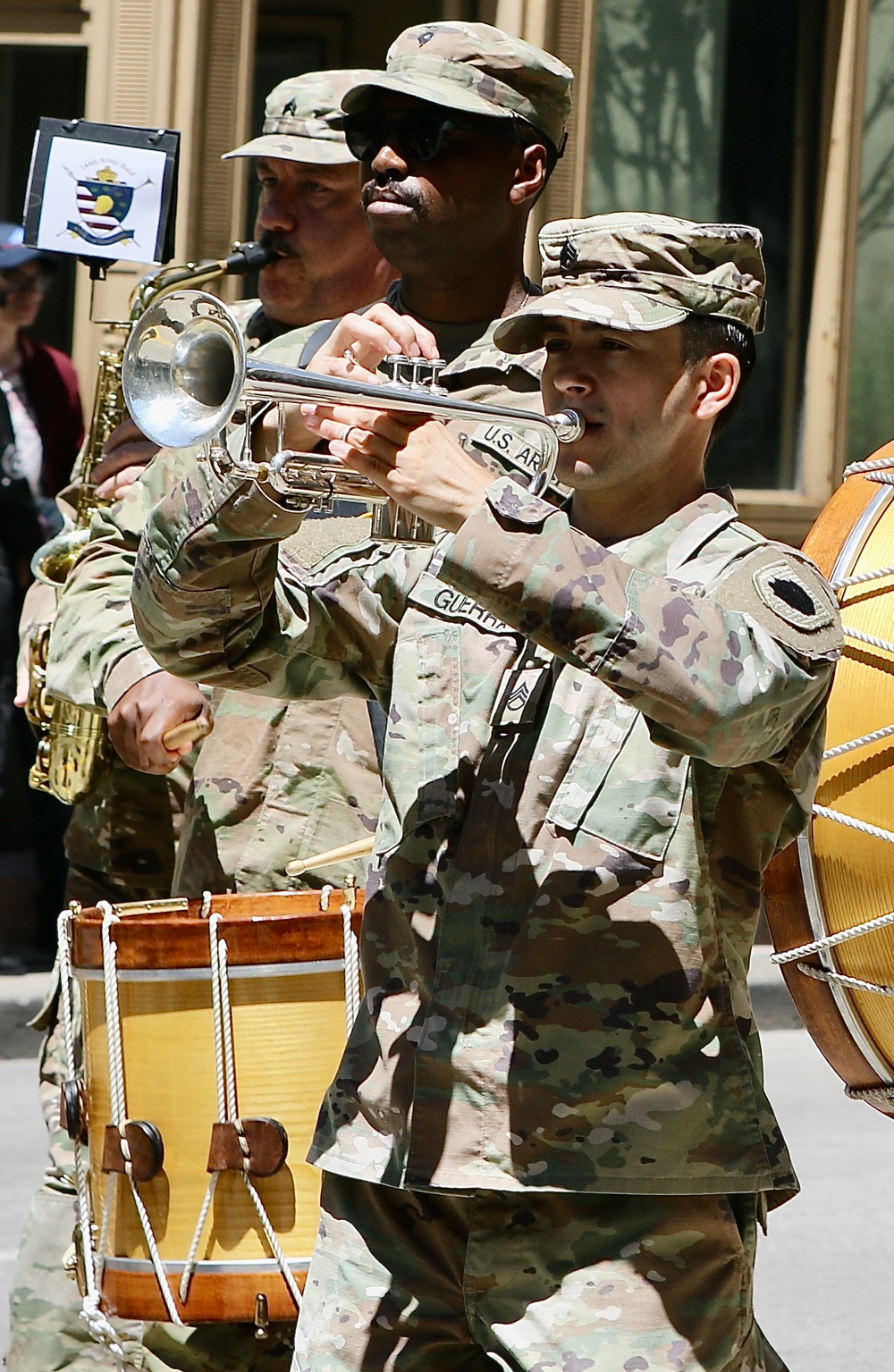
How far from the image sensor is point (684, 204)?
8320 mm

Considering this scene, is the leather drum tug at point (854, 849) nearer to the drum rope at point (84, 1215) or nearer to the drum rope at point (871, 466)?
the drum rope at point (871, 466)

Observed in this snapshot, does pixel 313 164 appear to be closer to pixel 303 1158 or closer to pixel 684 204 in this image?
pixel 303 1158

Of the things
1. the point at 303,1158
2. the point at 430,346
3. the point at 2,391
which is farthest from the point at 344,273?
the point at 2,391

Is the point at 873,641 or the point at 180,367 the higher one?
the point at 180,367

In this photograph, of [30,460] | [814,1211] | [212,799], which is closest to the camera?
[212,799]

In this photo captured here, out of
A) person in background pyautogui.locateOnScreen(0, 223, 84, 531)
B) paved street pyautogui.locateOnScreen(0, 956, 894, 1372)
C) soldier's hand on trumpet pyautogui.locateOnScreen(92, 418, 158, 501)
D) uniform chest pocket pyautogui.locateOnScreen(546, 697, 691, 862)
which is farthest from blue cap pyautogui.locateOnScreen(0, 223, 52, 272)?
uniform chest pocket pyautogui.locateOnScreen(546, 697, 691, 862)

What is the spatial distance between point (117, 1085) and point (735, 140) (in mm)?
6008

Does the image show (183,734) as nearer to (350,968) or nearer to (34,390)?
(350,968)

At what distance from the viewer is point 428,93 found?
329 cm

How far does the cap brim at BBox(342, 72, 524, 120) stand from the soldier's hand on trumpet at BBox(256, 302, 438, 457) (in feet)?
2.14

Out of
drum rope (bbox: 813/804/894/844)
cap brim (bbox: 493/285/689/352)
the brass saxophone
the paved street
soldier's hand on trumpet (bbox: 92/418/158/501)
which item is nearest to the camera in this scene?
cap brim (bbox: 493/285/689/352)

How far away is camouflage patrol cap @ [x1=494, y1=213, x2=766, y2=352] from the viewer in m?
2.59

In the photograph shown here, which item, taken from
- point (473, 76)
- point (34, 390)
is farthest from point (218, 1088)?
point (34, 390)

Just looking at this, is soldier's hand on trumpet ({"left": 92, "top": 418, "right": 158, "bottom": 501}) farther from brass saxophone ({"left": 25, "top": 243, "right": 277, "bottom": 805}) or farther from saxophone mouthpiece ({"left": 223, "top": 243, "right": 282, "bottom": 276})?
saxophone mouthpiece ({"left": 223, "top": 243, "right": 282, "bottom": 276})
